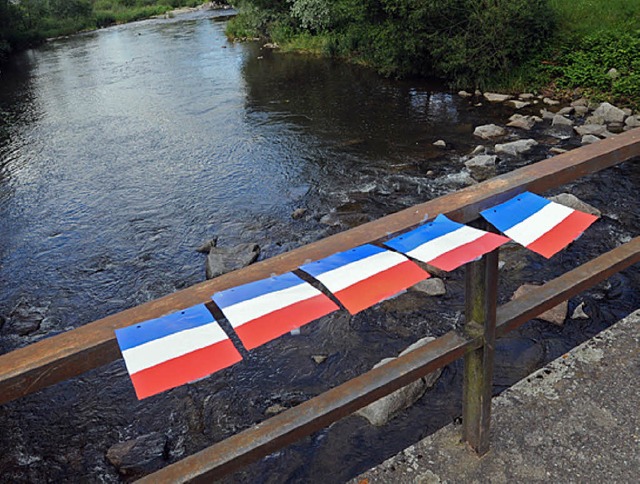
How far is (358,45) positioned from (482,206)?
58.6ft

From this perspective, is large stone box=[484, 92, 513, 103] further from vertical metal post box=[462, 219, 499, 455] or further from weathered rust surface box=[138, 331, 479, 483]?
weathered rust surface box=[138, 331, 479, 483]

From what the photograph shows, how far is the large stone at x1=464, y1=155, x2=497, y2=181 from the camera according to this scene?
31.8 feet

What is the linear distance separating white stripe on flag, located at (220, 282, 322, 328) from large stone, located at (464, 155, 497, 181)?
27.0ft

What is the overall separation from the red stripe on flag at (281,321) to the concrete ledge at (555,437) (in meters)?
1.24

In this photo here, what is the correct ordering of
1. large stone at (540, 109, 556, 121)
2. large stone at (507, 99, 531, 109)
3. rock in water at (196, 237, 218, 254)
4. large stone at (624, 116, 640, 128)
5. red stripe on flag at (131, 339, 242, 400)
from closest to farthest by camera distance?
red stripe on flag at (131, 339, 242, 400) → rock in water at (196, 237, 218, 254) → large stone at (624, 116, 640, 128) → large stone at (540, 109, 556, 121) → large stone at (507, 99, 531, 109)

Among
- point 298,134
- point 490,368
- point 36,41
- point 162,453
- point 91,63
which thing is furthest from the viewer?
point 36,41

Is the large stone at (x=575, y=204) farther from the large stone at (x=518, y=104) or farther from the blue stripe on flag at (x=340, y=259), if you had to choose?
the large stone at (x=518, y=104)

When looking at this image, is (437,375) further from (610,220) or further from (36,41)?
(36,41)

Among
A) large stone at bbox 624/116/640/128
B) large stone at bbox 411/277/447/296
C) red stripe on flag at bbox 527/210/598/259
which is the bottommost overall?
large stone at bbox 624/116/640/128

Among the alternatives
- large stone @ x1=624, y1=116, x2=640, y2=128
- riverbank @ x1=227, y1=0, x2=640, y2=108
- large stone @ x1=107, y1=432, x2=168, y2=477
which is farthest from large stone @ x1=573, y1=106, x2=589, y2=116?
large stone @ x1=107, y1=432, x2=168, y2=477

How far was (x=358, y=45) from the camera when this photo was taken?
19.0 m

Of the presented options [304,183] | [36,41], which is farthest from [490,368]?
[36,41]

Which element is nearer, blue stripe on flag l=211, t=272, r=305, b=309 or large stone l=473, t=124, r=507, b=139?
blue stripe on flag l=211, t=272, r=305, b=309

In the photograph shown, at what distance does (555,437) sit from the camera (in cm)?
282
